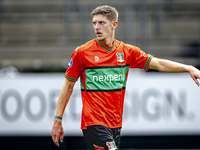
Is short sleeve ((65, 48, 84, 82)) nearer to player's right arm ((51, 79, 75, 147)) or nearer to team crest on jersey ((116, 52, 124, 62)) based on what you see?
player's right arm ((51, 79, 75, 147))

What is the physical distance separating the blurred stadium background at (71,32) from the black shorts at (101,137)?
405cm

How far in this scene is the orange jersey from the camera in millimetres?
3250

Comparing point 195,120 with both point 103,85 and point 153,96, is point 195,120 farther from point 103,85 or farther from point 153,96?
point 103,85

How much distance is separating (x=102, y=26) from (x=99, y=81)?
61 centimetres

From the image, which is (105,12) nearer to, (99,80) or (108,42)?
(108,42)

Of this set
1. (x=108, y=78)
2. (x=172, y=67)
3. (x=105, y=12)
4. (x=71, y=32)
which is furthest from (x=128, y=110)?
(x=71, y=32)

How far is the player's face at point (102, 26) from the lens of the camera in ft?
10.7

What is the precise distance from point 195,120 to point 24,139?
4082mm

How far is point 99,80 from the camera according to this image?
3.28 m

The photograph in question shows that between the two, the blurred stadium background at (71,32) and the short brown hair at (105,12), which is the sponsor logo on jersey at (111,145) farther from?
the blurred stadium background at (71,32)

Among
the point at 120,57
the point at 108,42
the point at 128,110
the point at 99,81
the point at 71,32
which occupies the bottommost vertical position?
the point at 128,110

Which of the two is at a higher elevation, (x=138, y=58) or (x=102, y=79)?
(x=138, y=58)

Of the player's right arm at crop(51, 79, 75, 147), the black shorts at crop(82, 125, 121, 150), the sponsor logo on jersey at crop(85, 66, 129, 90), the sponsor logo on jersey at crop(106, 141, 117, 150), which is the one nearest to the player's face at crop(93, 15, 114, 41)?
the sponsor logo on jersey at crop(85, 66, 129, 90)

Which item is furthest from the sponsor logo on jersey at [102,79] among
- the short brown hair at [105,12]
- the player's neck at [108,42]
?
the short brown hair at [105,12]
